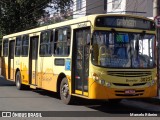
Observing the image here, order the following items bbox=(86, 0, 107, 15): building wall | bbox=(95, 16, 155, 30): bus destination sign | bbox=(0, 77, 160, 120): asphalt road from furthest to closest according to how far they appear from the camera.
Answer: bbox=(86, 0, 107, 15): building wall
bbox=(95, 16, 155, 30): bus destination sign
bbox=(0, 77, 160, 120): asphalt road

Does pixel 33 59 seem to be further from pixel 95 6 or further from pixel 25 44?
pixel 95 6

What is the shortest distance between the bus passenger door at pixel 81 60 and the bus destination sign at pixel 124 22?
0.55 metres

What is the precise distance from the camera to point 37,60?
16.9 meters

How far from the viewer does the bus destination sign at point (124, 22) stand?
38.9 ft

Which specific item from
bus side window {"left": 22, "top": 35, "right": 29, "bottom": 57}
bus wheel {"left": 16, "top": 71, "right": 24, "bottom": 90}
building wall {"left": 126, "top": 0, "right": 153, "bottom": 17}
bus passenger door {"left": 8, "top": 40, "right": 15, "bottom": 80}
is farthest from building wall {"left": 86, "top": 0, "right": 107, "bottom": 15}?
bus side window {"left": 22, "top": 35, "right": 29, "bottom": 57}

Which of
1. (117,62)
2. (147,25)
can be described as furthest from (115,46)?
(147,25)

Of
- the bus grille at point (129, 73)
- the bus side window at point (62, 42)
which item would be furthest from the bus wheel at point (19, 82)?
the bus grille at point (129, 73)

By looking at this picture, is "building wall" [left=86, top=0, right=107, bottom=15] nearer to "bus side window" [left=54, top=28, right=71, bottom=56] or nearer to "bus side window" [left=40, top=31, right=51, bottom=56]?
"bus side window" [left=40, top=31, right=51, bottom=56]

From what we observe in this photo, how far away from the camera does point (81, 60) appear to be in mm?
12570

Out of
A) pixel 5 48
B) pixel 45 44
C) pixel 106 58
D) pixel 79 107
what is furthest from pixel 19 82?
pixel 106 58

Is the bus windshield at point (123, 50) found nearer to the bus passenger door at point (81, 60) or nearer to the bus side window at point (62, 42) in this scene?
the bus passenger door at point (81, 60)

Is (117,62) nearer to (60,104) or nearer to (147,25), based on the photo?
(147,25)

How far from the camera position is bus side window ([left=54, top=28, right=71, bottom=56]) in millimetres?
13484

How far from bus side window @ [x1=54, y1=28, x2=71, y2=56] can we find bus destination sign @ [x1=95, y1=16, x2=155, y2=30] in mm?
1881
